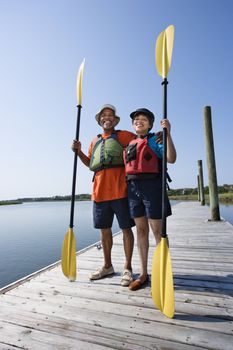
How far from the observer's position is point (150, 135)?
10.2 ft

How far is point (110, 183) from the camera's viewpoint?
A: 3.40 meters

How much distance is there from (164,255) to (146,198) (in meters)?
0.73

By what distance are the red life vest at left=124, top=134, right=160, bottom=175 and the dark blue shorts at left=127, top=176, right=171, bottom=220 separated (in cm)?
14

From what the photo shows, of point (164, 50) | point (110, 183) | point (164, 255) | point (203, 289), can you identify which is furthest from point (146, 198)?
point (164, 50)

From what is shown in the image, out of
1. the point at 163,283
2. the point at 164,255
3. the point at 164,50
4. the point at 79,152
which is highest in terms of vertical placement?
the point at 164,50

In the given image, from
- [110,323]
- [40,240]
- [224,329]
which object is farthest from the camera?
[40,240]

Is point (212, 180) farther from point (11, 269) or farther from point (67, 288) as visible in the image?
point (11, 269)

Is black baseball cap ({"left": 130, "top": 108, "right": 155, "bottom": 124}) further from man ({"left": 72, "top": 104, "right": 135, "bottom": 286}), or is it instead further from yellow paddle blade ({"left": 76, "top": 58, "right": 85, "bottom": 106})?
yellow paddle blade ({"left": 76, "top": 58, "right": 85, "bottom": 106})

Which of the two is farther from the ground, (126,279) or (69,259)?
(69,259)

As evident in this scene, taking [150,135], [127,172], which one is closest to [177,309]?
[127,172]

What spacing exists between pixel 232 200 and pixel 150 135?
1351 inches

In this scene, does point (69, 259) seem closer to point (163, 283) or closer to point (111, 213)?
point (111, 213)

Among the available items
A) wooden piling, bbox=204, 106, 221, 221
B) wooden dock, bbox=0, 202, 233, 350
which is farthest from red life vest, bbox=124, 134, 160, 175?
wooden piling, bbox=204, 106, 221, 221

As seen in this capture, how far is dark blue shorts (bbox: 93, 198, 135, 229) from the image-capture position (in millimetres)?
3336
